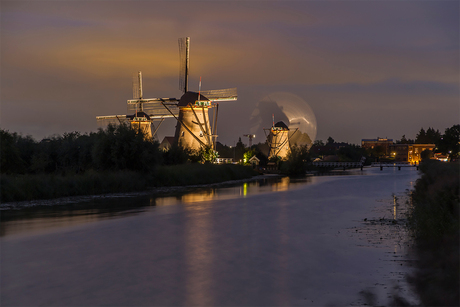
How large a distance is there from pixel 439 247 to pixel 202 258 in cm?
717

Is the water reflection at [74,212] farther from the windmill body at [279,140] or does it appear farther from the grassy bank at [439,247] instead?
the windmill body at [279,140]

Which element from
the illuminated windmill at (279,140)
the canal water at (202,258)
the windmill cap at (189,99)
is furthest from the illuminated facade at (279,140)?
the canal water at (202,258)

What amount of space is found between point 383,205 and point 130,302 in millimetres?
21243

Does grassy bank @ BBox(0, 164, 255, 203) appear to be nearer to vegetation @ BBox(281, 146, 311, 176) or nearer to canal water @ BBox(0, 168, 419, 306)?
canal water @ BBox(0, 168, 419, 306)

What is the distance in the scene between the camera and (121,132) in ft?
132

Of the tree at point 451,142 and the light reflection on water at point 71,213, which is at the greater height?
the tree at point 451,142

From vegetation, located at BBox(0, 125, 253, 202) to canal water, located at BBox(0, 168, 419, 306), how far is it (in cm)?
881

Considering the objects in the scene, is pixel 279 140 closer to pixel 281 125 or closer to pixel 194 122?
pixel 281 125

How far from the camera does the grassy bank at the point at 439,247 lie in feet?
28.9

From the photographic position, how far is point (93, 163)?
4056 cm

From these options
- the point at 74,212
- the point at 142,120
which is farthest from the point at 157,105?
the point at 74,212

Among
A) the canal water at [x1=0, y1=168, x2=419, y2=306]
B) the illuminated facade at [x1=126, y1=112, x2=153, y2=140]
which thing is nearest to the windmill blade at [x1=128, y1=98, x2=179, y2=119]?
the illuminated facade at [x1=126, y1=112, x2=153, y2=140]

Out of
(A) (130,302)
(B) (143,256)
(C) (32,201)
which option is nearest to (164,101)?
(C) (32,201)

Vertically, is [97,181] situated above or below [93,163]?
below
